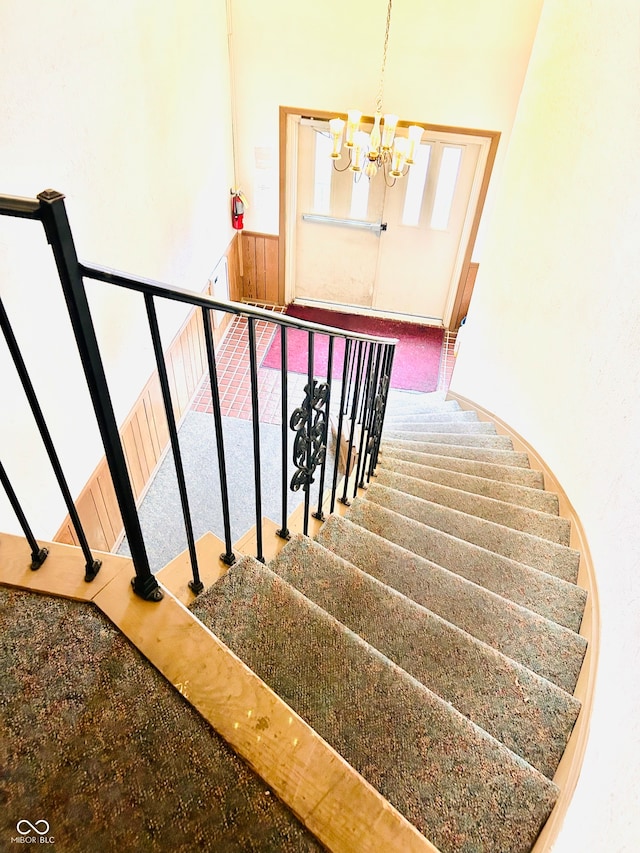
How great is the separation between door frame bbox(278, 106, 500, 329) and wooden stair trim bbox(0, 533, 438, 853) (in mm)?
4766

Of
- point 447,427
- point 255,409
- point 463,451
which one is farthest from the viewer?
point 447,427

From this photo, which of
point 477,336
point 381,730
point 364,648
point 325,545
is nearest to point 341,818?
point 381,730

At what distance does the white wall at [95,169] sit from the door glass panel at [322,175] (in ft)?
3.57

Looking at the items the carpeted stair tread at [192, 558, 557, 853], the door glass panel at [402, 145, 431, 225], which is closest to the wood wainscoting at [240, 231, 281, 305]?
the door glass panel at [402, 145, 431, 225]

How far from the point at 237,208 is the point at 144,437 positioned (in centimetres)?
266

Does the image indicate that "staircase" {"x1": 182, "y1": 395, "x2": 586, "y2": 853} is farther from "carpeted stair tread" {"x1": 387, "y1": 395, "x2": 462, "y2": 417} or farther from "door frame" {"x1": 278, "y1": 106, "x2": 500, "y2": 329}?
"door frame" {"x1": 278, "y1": 106, "x2": 500, "y2": 329}

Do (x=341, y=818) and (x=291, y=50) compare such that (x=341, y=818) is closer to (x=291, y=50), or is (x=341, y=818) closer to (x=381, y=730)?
(x=381, y=730)

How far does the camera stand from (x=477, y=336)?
3.90 metres

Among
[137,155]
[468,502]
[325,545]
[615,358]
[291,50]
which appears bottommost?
[468,502]

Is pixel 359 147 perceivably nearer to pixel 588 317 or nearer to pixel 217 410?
pixel 588 317

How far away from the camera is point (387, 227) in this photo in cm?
546

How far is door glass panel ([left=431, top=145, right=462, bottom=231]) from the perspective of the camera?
4934 mm

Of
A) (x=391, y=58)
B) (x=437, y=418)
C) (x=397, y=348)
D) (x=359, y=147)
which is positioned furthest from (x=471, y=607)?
(x=391, y=58)

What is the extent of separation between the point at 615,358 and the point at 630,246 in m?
0.42
